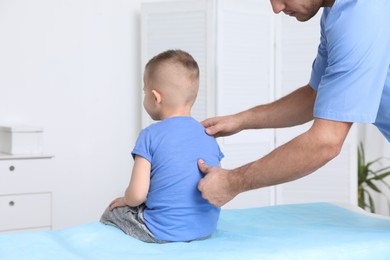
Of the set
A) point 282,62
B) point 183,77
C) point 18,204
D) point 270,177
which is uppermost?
point 282,62

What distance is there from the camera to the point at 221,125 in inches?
78.7

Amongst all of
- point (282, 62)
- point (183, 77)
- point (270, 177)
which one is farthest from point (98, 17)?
point (270, 177)

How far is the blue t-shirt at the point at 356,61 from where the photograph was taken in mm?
1536

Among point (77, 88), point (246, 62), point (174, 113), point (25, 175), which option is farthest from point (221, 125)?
point (77, 88)

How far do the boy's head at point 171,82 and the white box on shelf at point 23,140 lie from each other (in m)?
1.74

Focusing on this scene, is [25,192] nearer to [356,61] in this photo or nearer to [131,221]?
[131,221]

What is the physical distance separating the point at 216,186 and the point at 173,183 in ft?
0.40

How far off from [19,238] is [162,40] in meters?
2.43

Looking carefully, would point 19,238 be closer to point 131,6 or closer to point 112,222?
point 112,222

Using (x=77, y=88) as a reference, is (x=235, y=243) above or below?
below

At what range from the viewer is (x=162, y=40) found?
3.94 metres

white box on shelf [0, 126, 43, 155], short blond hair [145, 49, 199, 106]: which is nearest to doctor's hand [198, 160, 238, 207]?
short blond hair [145, 49, 199, 106]

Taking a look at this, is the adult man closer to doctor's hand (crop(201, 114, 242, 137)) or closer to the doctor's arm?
the doctor's arm

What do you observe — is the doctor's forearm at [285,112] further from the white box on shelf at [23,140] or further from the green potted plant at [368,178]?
the green potted plant at [368,178]
